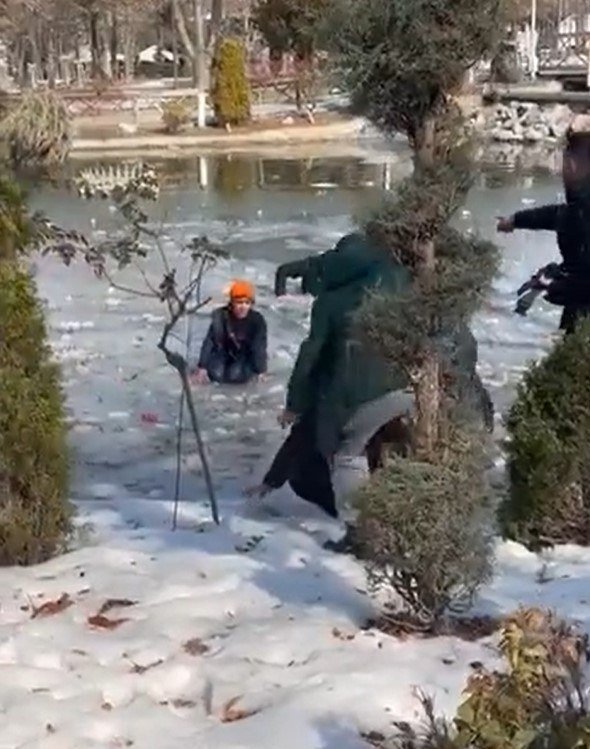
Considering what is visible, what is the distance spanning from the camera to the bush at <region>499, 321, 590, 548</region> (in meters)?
5.18

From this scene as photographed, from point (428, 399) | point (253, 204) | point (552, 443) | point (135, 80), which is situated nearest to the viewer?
point (428, 399)

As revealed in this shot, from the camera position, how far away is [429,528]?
4160 millimetres

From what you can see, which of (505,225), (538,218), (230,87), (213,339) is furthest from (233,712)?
(230,87)

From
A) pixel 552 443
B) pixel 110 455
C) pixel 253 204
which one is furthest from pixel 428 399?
pixel 253 204

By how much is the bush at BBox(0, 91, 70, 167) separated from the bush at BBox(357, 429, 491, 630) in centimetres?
Answer: 268

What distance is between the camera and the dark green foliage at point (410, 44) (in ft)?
13.9

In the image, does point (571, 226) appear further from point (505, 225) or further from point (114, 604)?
point (114, 604)

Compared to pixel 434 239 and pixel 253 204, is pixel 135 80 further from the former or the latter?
pixel 434 239

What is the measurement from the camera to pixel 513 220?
7184 millimetres

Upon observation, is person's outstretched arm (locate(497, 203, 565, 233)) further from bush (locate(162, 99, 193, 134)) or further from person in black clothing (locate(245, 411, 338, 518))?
bush (locate(162, 99, 193, 134))

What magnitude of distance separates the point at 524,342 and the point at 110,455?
142 inches

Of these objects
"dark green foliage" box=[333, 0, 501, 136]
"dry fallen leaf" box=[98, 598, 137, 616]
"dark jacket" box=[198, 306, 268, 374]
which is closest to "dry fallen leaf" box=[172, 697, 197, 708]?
"dry fallen leaf" box=[98, 598, 137, 616]

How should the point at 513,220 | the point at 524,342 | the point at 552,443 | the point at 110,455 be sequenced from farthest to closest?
the point at 524,342
the point at 110,455
the point at 513,220
the point at 552,443

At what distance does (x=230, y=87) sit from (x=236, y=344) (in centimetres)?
2586
